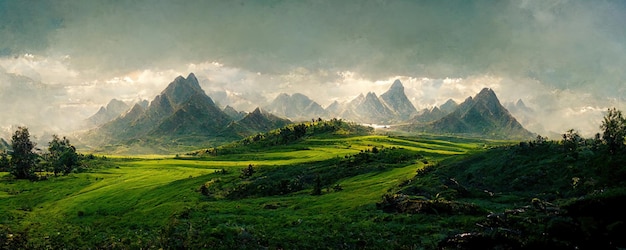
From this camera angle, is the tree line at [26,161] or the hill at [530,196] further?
the tree line at [26,161]

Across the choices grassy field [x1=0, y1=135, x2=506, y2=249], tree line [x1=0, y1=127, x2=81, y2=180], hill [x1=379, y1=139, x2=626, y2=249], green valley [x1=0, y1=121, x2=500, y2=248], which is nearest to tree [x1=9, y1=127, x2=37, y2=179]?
tree line [x1=0, y1=127, x2=81, y2=180]

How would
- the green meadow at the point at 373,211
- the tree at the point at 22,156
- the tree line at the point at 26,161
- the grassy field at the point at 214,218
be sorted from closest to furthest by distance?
the green meadow at the point at 373,211, the grassy field at the point at 214,218, the tree at the point at 22,156, the tree line at the point at 26,161

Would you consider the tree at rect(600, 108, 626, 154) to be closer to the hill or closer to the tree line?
the hill

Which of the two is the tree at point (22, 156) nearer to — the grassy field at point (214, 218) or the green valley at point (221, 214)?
the green valley at point (221, 214)

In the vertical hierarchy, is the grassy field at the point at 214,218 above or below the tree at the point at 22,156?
below

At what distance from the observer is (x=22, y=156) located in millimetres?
156625

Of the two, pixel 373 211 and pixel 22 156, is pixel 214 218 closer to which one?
pixel 373 211

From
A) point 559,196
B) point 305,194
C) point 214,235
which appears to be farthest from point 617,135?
point 214,235

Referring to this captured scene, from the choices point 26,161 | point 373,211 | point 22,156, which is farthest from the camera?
point 22,156

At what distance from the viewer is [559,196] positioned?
59031 mm

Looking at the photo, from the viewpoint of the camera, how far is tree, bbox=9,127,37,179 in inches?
6014

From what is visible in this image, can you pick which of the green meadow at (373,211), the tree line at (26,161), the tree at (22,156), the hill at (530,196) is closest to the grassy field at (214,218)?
the green meadow at (373,211)

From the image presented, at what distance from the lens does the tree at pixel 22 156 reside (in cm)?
15275

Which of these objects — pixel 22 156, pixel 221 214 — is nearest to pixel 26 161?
pixel 22 156
